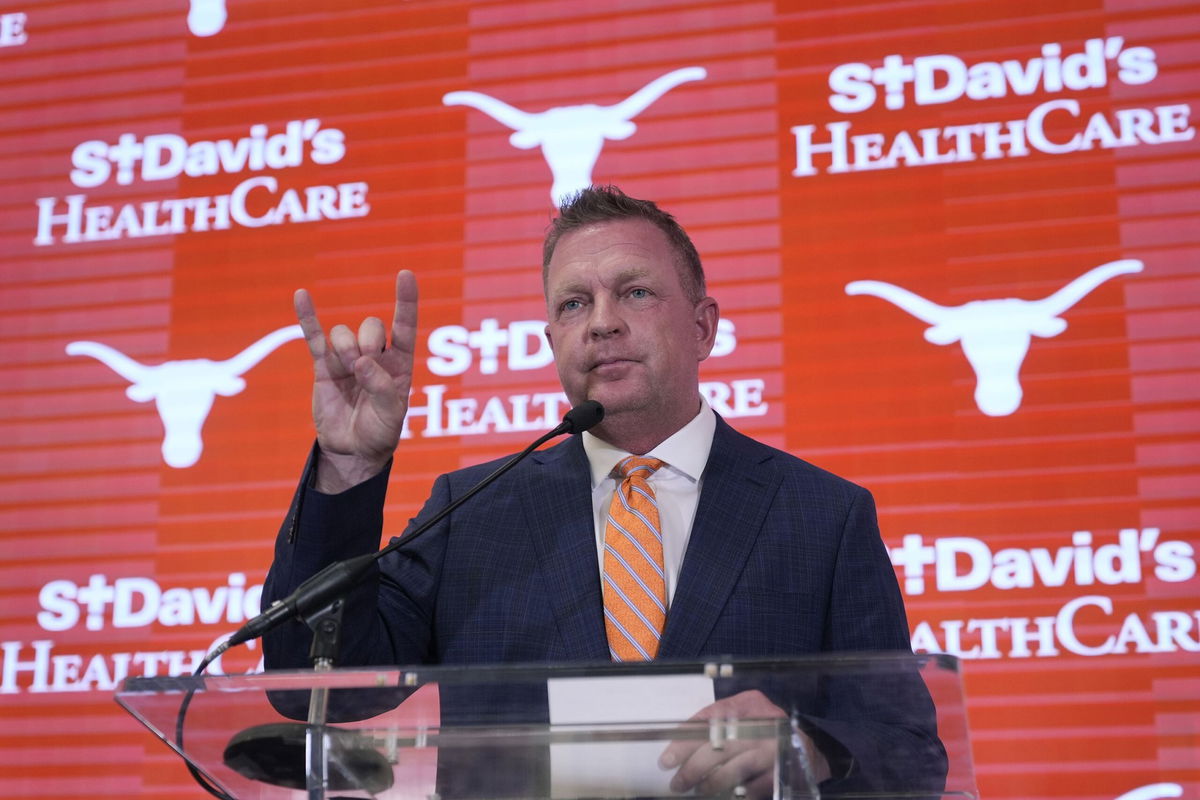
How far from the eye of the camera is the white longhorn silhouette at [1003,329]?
2934mm

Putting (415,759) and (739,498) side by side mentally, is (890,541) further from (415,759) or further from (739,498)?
(415,759)

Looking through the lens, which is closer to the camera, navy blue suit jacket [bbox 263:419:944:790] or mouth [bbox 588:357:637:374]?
navy blue suit jacket [bbox 263:419:944:790]

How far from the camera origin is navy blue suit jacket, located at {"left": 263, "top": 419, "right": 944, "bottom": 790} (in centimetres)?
184

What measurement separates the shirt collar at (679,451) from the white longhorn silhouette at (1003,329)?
906 mm

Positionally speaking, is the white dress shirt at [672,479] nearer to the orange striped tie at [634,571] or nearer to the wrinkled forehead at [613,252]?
the orange striped tie at [634,571]

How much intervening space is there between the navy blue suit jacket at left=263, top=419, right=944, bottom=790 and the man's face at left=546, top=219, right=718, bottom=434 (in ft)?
0.38

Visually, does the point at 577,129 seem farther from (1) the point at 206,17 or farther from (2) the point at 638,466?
(2) the point at 638,466

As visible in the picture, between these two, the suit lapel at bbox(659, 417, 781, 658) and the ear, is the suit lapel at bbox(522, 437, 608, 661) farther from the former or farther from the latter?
the ear

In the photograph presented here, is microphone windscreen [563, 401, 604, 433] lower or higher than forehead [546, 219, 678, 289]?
lower

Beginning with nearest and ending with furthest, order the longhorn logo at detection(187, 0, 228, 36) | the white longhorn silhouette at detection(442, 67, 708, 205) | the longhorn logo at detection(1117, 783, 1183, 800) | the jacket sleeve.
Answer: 1. the jacket sleeve
2. the longhorn logo at detection(1117, 783, 1183, 800)
3. the white longhorn silhouette at detection(442, 67, 708, 205)
4. the longhorn logo at detection(187, 0, 228, 36)

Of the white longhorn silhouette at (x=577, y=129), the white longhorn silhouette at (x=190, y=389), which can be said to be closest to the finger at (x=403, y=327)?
the white longhorn silhouette at (x=577, y=129)

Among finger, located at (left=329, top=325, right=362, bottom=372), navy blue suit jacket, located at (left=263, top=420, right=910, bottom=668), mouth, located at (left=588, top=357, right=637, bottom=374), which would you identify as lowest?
navy blue suit jacket, located at (left=263, top=420, right=910, bottom=668)

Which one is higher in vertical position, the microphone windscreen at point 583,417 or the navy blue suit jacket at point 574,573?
the microphone windscreen at point 583,417

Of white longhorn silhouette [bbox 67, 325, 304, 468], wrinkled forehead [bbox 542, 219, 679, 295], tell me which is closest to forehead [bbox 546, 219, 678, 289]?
wrinkled forehead [bbox 542, 219, 679, 295]
